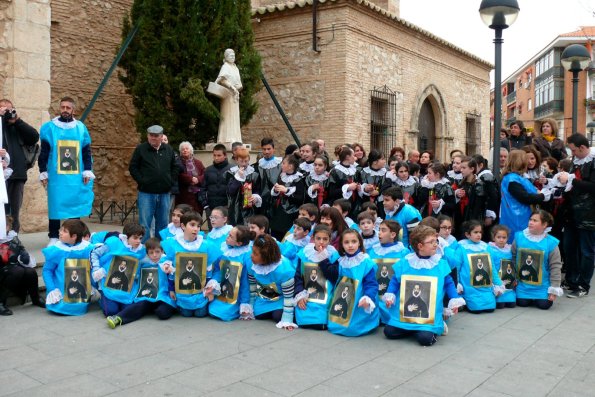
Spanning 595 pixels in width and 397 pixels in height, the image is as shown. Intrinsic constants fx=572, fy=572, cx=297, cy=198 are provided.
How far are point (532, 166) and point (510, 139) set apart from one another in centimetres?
225

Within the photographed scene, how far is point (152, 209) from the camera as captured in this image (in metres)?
7.45

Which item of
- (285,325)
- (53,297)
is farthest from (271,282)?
(53,297)

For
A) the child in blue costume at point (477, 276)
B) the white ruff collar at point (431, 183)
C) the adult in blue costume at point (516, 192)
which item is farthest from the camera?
the white ruff collar at point (431, 183)

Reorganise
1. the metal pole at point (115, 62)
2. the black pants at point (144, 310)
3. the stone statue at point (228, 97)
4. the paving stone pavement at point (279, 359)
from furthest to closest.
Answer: the metal pole at point (115, 62)
the stone statue at point (228, 97)
the black pants at point (144, 310)
the paving stone pavement at point (279, 359)

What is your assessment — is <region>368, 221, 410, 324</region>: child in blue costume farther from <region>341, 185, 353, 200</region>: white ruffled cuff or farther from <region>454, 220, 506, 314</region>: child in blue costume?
<region>341, 185, 353, 200</region>: white ruffled cuff

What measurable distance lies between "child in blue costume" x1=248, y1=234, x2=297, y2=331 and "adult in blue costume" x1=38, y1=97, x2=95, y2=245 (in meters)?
2.89

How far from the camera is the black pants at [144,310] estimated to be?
532 centimetres

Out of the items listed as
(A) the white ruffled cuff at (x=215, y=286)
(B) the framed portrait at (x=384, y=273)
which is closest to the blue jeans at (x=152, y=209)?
(A) the white ruffled cuff at (x=215, y=286)

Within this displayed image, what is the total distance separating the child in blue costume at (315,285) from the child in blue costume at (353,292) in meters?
0.11

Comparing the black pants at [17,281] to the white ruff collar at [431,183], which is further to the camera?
the white ruff collar at [431,183]

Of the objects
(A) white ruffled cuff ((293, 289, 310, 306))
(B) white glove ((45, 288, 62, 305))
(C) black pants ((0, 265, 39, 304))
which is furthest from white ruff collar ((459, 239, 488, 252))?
(C) black pants ((0, 265, 39, 304))

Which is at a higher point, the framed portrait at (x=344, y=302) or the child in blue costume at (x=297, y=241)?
the child in blue costume at (x=297, y=241)

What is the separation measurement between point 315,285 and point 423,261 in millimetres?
1028

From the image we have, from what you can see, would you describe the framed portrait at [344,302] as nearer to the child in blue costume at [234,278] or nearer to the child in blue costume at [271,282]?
the child in blue costume at [271,282]
